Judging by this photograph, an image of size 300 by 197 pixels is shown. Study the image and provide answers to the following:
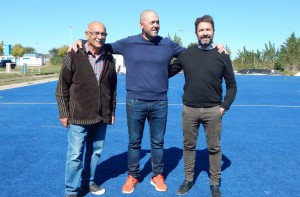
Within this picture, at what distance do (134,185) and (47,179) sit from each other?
115 centimetres

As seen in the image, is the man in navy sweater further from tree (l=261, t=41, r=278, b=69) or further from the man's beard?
tree (l=261, t=41, r=278, b=69)

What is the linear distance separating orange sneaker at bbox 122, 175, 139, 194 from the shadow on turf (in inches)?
10.8

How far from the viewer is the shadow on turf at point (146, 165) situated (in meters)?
4.61

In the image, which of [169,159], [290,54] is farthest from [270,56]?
[169,159]

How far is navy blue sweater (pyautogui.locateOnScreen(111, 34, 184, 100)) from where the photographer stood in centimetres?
385

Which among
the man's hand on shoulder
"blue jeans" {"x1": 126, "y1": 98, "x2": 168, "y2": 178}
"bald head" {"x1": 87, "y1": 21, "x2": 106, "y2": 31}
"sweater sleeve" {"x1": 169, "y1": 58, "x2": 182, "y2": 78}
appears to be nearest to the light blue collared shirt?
the man's hand on shoulder

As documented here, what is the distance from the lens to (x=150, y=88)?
153 inches

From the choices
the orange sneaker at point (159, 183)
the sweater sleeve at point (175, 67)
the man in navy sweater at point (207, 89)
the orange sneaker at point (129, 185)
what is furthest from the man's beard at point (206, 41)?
the orange sneaker at point (129, 185)

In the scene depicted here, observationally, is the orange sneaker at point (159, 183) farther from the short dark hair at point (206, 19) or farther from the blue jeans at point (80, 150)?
the short dark hair at point (206, 19)

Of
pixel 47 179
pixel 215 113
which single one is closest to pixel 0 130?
pixel 47 179

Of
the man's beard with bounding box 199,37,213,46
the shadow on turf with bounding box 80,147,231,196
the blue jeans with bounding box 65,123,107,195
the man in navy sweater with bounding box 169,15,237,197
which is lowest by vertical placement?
the shadow on turf with bounding box 80,147,231,196

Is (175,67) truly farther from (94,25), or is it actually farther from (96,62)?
(94,25)

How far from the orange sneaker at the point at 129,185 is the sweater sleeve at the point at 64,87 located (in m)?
1.14

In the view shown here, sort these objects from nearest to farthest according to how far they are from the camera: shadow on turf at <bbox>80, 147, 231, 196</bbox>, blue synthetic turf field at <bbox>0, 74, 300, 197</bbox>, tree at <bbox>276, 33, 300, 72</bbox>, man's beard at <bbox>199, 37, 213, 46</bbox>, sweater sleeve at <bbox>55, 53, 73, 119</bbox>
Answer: sweater sleeve at <bbox>55, 53, 73, 119</bbox> → man's beard at <bbox>199, 37, 213, 46</bbox> → blue synthetic turf field at <bbox>0, 74, 300, 197</bbox> → shadow on turf at <bbox>80, 147, 231, 196</bbox> → tree at <bbox>276, 33, 300, 72</bbox>
